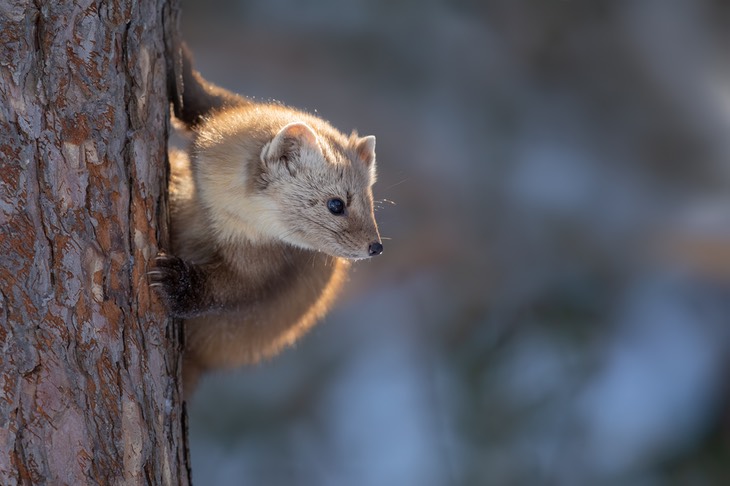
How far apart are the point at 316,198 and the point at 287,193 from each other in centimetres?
11

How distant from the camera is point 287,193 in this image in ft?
8.99

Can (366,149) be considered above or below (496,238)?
above

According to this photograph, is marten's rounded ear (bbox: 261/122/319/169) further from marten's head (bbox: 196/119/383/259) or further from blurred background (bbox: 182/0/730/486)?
blurred background (bbox: 182/0/730/486)

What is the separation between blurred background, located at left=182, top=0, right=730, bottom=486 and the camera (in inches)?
223

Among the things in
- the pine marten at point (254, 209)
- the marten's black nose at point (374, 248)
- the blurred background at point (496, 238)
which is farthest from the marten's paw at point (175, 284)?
the blurred background at point (496, 238)

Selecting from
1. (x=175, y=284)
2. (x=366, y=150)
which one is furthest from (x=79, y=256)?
(x=366, y=150)

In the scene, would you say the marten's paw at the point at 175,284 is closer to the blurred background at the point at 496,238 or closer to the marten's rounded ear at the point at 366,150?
the marten's rounded ear at the point at 366,150

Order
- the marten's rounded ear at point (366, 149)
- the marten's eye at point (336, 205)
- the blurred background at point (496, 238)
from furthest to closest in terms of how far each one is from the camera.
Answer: the blurred background at point (496, 238), the marten's rounded ear at point (366, 149), the marten's eye at point (336, 205)

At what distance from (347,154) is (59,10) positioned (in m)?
1.17

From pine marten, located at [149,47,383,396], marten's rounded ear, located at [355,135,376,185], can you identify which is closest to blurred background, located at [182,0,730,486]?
marten's rounded ear, located at [355,135,376,185]

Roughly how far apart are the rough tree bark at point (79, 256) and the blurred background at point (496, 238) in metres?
3.49

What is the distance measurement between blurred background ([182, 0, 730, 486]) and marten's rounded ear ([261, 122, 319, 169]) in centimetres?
287

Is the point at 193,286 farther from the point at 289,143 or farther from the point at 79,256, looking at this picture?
the point at 289,143

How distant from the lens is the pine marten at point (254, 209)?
2.70 meters
